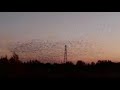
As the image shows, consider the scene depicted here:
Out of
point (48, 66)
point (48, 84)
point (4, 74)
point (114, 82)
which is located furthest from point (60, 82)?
point (48, 66)

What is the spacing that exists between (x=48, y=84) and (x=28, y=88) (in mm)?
300

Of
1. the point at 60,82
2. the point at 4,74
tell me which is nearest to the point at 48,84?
the point at 60,82

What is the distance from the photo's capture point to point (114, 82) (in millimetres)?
4555
